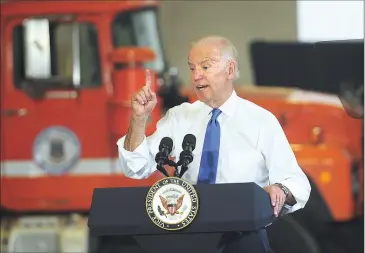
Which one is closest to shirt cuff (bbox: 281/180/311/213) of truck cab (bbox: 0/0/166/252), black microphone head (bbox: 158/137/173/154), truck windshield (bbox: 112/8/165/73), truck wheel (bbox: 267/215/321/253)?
black microphone head (bbox: 158/137/173/154)

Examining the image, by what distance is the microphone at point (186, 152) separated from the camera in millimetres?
1695

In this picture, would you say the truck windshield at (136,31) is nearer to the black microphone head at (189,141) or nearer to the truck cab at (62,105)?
the truck cab at (62,105)

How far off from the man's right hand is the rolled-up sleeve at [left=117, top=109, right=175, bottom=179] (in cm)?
9

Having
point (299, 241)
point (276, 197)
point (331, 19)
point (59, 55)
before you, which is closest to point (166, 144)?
point (276, 197)

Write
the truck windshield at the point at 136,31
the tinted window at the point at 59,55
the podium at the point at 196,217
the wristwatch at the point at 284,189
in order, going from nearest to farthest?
the podium at the point at 196,217 < the wristwatch at the point at 284,189 < the tinted window at the point at 59,55 < the truck windshield at the point at 136,31

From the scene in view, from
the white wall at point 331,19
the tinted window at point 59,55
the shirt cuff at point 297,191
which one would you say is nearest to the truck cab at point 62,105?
the tinted window at point 59,55

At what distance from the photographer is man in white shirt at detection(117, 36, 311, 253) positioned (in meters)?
1.80

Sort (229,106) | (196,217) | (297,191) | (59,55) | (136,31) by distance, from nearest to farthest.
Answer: (196,217), (297,191), (229,106), (59,55), (136,31)

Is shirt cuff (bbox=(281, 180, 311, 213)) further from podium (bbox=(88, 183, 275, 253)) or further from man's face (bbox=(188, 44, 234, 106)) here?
man's face (bbox=(188, 44, 234, 106))

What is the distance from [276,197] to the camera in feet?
5.63

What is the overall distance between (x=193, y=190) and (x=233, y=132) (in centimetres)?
25

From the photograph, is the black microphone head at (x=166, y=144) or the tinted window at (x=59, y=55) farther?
the tinted window at (x=59, y=55)

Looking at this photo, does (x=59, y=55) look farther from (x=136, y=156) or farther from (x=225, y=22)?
(x=136, y=156)

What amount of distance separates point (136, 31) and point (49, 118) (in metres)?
0.51
